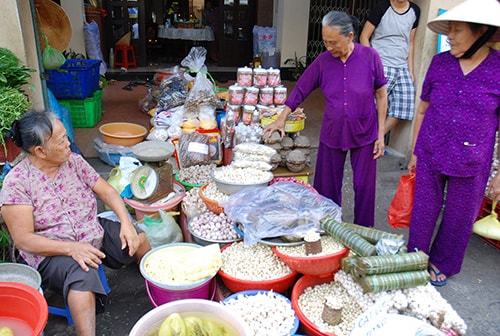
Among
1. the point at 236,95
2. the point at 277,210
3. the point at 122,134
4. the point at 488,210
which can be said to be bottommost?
the point at 488,210

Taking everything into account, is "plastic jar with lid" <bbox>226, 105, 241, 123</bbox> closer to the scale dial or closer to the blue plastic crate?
the scale dial

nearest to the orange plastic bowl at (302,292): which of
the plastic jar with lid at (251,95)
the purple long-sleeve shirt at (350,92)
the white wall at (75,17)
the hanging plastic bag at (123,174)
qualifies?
the purple long-sleeve shirt at (350,92)

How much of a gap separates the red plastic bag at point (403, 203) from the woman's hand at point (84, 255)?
1941 millimetres

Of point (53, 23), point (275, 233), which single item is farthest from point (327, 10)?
point (275, 233)

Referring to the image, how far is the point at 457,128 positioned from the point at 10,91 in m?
2.94

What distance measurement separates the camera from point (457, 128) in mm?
2277

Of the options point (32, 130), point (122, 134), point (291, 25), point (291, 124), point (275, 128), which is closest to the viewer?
point (32, 130)

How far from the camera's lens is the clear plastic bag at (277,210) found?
89.6 inches

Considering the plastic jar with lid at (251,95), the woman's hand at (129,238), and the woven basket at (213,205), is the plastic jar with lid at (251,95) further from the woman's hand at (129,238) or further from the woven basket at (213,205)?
the woman's hand at (129,238)

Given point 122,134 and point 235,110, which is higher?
point 235,110

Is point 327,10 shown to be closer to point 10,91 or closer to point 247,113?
point 247,113

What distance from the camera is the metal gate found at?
7785 millimetres

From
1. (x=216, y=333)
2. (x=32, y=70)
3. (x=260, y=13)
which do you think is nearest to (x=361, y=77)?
(x=216, y=333)

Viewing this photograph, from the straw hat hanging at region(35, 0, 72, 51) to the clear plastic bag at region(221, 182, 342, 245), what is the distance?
3.18 meters
